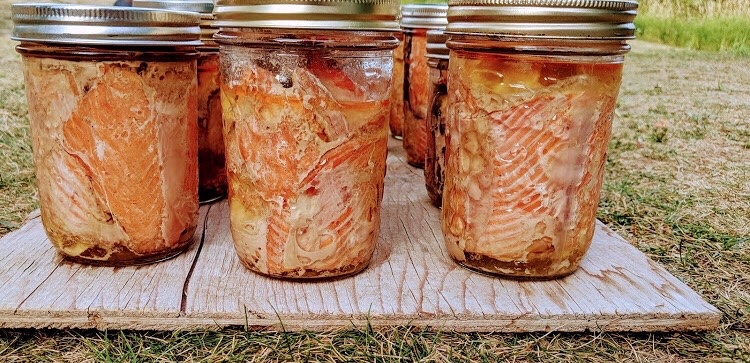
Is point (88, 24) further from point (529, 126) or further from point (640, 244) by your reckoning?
point (640, 244)

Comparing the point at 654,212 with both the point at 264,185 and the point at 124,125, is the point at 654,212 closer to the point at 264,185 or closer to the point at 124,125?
the point at 264,185

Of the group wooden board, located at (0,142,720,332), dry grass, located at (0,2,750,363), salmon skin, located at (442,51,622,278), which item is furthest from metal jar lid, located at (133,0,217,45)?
dry grass, located at (0,2,750,363)

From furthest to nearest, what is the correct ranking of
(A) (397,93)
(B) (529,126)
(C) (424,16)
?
(A) (397,93)
(C) (424,16)
(B) (529,126)

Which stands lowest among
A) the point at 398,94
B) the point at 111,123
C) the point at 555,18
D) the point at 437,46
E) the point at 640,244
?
the point at 640,244

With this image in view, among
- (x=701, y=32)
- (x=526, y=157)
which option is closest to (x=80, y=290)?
→ (x=526, y=157)

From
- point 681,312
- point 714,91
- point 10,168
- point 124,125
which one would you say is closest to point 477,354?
point 681,312

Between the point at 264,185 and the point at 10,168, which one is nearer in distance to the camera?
the point at 264,185

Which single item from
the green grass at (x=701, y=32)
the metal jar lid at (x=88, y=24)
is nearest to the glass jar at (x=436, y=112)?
the metal jar lid at (x=88, y=24)
